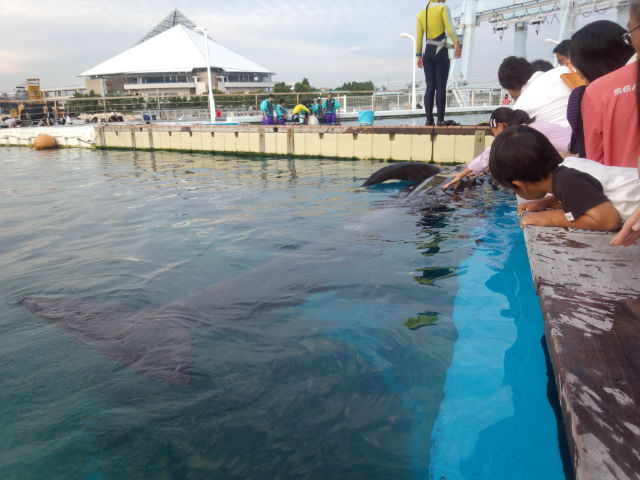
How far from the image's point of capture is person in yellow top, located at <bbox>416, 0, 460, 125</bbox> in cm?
859

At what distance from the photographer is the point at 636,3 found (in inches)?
74.3

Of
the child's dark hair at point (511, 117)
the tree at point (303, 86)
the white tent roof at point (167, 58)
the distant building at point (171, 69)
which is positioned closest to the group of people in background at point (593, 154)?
the child's dark hair at point (511, 117)

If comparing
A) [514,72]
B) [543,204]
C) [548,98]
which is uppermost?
[514,72]

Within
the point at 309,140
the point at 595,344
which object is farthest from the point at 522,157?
the point at 309,140

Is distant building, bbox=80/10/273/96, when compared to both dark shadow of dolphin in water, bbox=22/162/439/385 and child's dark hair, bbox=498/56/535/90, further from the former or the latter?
dark shadow of dolphin in water, bbox=22/162/439/385

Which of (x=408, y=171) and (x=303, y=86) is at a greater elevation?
(x=303, y=86)

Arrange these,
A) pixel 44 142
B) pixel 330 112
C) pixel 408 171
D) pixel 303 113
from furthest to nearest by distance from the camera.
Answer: pixel 303 113 < pixel 44 142 < pixel 330 112 < pixel 408 171

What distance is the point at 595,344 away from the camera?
1456 mm

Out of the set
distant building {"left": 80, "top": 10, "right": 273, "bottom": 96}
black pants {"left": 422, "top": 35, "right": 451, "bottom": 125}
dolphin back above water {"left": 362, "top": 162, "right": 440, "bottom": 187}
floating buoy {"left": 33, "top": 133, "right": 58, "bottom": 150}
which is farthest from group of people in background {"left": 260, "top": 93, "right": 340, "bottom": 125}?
distant building {"left": 80, "top": 10, "right": 273, "bottom": 96}

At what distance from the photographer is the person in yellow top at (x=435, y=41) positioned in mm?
8586

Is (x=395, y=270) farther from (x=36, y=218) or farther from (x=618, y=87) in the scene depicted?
(x=36, y=218)

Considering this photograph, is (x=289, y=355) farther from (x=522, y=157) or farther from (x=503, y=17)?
(x=503, y=17)

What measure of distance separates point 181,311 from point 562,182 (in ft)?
8.37

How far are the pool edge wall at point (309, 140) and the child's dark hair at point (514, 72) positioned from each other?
418cm
